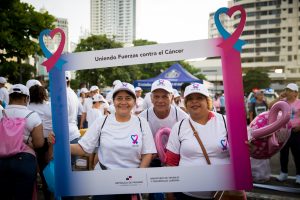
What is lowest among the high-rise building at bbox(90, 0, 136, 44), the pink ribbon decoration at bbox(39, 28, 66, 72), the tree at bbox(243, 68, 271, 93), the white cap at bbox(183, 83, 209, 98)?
the white cap at bbox(183, 83, 209, 98)

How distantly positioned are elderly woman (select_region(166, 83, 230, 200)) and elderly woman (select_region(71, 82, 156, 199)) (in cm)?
24

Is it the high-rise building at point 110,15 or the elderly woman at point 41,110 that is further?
the high-rise building at point 110,15

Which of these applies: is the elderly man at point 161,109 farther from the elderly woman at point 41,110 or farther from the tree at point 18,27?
the tree at point 18,27

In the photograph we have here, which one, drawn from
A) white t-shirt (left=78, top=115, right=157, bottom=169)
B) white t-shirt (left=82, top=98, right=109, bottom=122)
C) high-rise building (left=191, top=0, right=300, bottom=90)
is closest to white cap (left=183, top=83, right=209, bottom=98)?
white t-shirt (left=78, top=115, right=157, bottom=169)

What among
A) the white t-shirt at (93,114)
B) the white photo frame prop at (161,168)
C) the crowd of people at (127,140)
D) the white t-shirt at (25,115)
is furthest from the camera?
the white t-shirt at (93,114)

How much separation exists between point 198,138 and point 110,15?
2021cm

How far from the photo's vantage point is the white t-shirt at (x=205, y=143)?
2648 millimetres

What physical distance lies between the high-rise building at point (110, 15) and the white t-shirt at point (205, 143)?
260 inches

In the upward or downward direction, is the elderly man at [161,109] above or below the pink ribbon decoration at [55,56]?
below

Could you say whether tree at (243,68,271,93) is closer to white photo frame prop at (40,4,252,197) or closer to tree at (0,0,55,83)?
tree at (0,0,55,83)

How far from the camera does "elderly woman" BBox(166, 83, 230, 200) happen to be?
2.65 metres

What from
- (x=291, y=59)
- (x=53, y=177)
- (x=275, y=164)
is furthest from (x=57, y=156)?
(x=291, y=59)

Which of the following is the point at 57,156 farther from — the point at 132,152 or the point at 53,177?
the point at 132,152

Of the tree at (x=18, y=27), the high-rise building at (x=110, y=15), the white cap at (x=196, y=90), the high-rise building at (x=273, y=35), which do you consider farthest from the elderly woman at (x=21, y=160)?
the high-rise building at (x=273, y=35)
